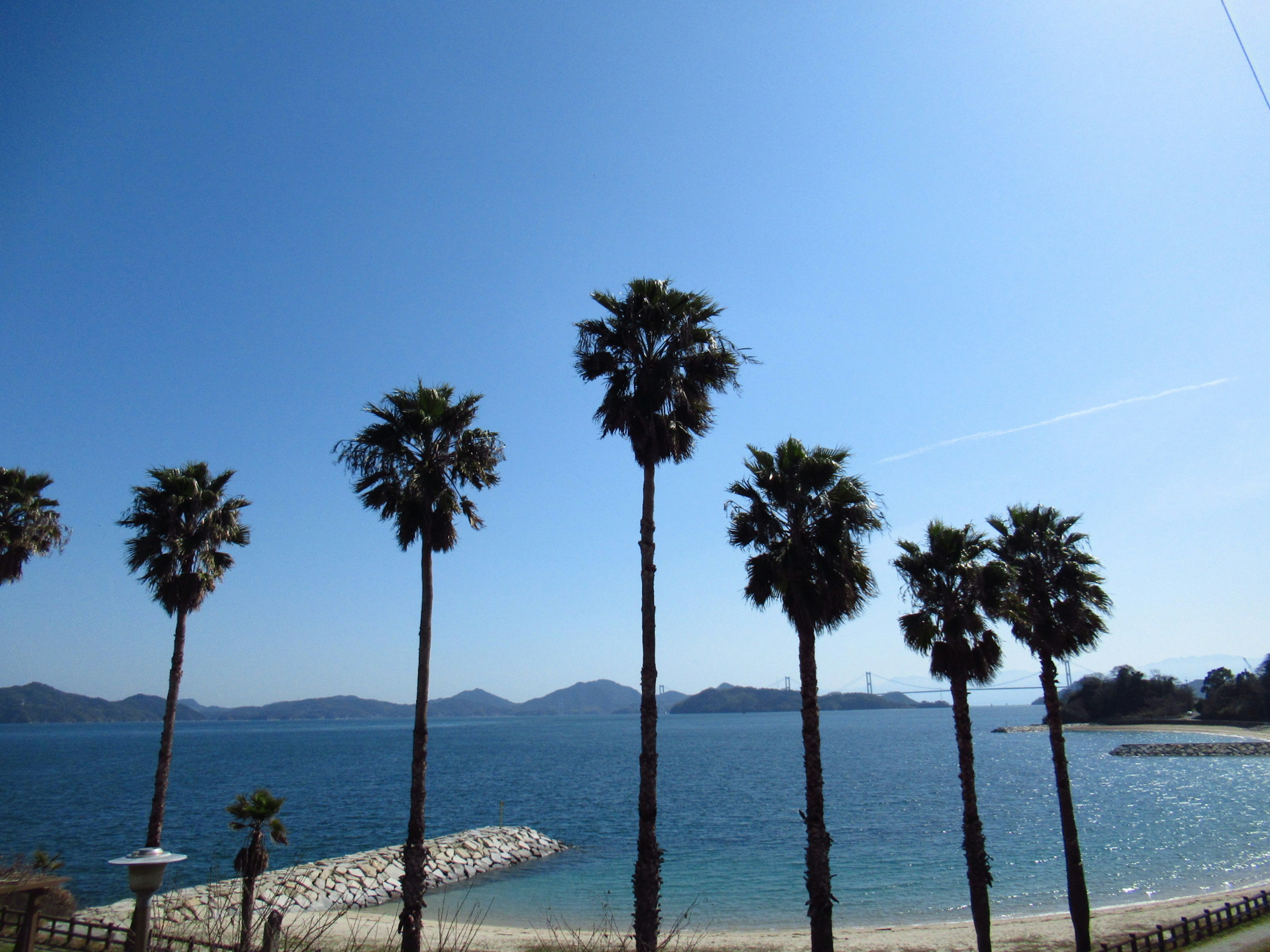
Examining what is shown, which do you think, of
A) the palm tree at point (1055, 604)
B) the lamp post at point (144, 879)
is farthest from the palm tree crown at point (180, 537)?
the palm tree at point (1055, 604)

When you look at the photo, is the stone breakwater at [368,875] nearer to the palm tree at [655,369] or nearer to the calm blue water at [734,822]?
the calm blue water at [734,822]

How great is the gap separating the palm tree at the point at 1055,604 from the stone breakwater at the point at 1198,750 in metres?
112

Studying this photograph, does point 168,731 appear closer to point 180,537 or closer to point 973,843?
point 180,537

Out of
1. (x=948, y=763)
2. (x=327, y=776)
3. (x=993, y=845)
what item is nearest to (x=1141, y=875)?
(x=993, y=845)

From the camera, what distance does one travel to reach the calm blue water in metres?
34.7

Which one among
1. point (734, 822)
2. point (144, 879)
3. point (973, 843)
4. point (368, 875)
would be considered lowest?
point (734, 822)

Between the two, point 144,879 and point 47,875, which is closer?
point 144,879

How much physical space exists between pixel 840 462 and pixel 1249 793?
248 feet

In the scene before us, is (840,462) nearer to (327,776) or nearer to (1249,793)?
(1249,793)

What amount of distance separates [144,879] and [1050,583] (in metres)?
22.6

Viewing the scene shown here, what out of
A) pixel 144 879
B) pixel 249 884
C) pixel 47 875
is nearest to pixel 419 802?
pixel 249 884

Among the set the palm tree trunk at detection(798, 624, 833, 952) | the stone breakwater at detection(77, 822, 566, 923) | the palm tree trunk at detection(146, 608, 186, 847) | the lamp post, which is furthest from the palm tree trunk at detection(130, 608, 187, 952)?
the palm tree trunk at detection(798, 624, 833, 952)

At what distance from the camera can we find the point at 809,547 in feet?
60.3

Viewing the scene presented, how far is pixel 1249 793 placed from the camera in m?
66.8
